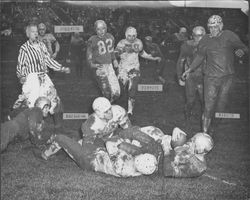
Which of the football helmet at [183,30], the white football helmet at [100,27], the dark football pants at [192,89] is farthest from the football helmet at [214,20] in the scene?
the white football helmet at [100,27]

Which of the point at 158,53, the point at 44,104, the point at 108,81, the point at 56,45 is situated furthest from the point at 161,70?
the point at 44,104

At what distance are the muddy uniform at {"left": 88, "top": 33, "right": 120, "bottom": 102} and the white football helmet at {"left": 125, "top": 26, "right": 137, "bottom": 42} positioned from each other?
0.76ft

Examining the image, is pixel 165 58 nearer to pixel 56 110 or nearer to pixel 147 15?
pixel 147 15

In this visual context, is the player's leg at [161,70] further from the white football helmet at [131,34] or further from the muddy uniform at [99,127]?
the muddy uniform at [99,127]

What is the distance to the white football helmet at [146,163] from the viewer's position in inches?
185

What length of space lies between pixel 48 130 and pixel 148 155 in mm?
1540

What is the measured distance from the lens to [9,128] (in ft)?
16.1

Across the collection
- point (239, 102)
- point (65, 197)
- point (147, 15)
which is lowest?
point (65, 197)

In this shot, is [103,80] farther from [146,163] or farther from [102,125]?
[146,163]

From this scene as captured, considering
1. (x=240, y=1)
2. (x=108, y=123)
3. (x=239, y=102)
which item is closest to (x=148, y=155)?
(x=108, y=123)

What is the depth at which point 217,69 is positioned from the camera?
18.9 feet

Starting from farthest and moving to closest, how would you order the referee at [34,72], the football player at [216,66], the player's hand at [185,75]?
the player's hand at [185,75] < the football player at [216,66] < the referee at [34,72]

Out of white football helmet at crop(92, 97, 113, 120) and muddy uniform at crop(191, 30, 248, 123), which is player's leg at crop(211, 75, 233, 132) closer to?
muddy uniform at crop(191, 30, 248, 123)

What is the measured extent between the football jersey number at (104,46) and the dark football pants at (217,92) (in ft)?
4.24
